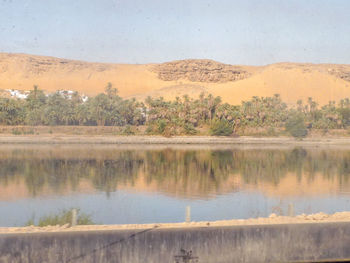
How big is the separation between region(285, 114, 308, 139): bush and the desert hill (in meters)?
45.8

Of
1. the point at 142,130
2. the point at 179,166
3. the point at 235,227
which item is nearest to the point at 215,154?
the point at 179,166

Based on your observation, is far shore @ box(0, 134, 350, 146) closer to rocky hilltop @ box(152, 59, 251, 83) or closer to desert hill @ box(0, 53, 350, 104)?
desert hill @ box(0, 53, 350, 104)

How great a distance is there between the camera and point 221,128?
6750 cm

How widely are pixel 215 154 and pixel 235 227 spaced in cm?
3538

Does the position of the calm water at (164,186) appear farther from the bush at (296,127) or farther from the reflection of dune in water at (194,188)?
the bush at (296,127)

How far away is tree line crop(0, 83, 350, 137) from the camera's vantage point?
2685 inches

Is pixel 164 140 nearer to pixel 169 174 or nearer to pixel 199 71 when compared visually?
pixel 169 174

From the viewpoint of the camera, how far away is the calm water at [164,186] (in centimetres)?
1873

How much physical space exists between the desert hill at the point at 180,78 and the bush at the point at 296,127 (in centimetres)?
4584

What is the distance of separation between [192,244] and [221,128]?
56747 mm

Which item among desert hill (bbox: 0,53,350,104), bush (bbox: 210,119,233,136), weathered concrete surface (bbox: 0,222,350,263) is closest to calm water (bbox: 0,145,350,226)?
weathered concrete surface (bbox: 0,222,350,263)

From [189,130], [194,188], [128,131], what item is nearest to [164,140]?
[189,130]

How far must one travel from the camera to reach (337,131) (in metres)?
75.1

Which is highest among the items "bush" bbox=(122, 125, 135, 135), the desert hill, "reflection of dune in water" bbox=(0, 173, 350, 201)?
the desert hill
